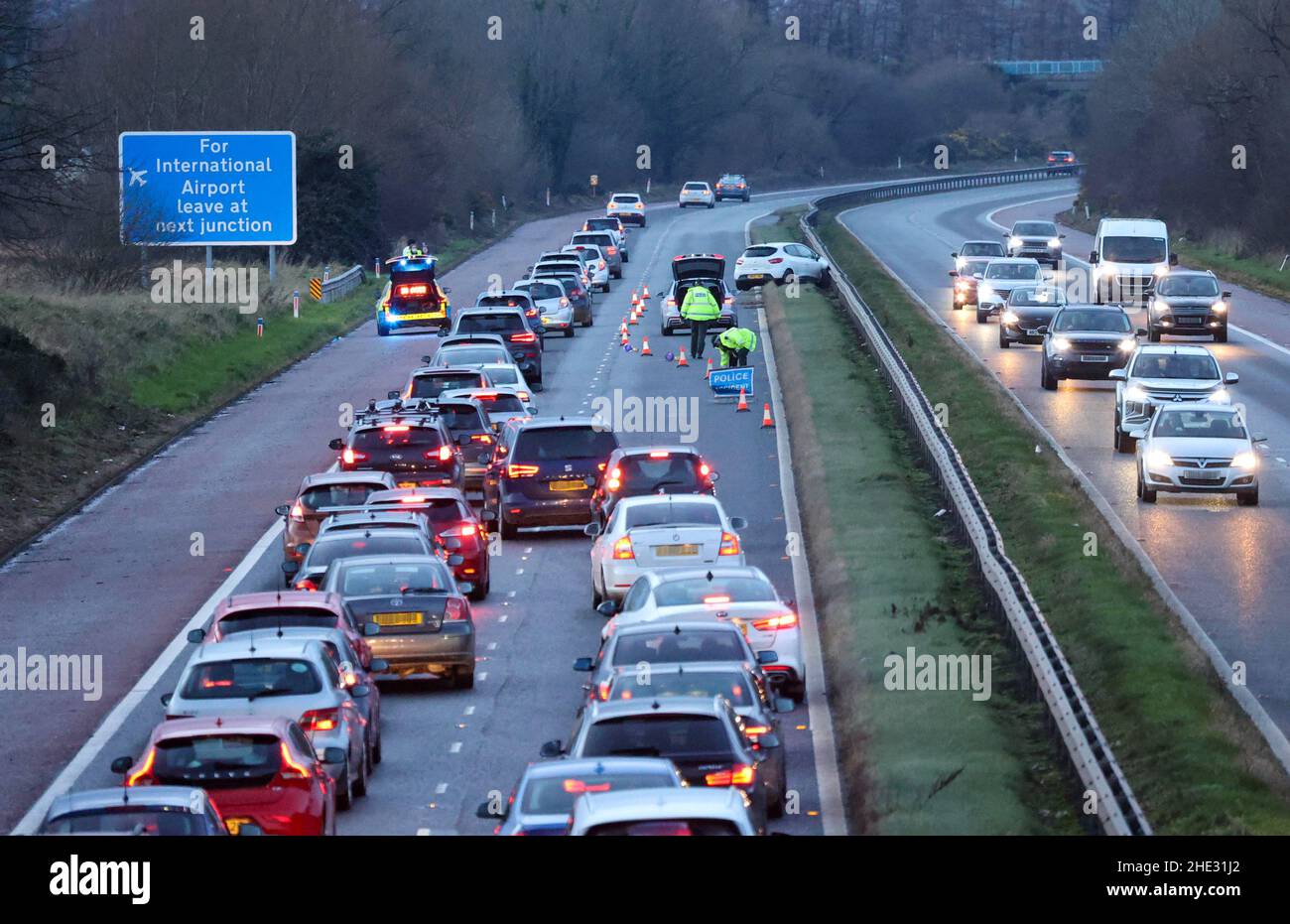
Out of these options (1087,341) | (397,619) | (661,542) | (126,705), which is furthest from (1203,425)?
(126,705)

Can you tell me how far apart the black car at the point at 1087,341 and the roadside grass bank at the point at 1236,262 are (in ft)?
76.7

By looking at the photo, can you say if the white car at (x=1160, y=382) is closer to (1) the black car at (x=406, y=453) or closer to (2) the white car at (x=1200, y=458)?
(2) the white car at (x=1200, y=458)

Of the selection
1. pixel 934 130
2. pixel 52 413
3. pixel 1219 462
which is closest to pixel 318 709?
pixel 1219 462

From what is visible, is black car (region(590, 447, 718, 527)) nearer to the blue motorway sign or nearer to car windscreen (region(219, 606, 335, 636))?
car windscreen (region(219, 606, 335, 636))

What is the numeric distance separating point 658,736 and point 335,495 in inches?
534

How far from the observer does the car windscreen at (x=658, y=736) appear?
15633 millimetres

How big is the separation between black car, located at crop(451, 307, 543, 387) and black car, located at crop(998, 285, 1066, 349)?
33.7ft

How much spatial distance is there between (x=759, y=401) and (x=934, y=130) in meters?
139

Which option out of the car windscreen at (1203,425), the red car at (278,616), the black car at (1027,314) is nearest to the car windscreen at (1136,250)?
the black car at (1027,314)

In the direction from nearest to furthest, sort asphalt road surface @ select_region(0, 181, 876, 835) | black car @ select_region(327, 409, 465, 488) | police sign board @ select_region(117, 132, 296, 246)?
asphalt road surface @ select_region(0, 181, 876, 835)
black car @ select_region(327, 409, 465, 488)
police sign board @ select_region(117, 132, 296, 246)

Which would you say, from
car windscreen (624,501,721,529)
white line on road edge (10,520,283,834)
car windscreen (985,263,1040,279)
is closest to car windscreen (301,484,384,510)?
white line on road edge (10,520,283,834)

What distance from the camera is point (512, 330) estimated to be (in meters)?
48.6

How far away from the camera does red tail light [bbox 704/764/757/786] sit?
1545 cm

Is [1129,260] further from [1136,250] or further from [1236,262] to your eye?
[1236,262]
